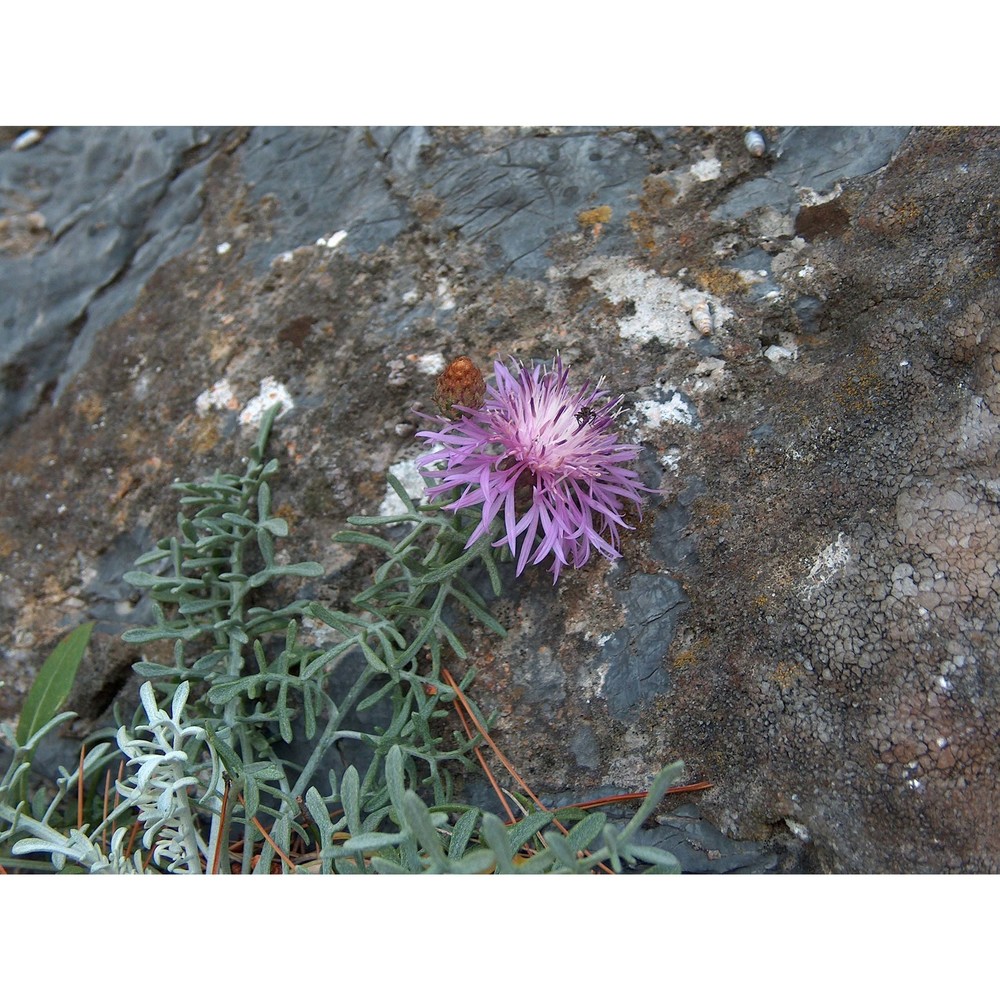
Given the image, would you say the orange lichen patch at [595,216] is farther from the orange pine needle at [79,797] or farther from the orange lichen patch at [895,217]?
A: the orange pine needle at [79,797]

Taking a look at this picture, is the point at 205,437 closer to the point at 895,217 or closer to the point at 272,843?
the point at 272,843

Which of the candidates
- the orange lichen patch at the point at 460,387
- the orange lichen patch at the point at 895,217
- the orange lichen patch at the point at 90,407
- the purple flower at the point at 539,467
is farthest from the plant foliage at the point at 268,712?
the orange lichen patch at the point at 895,217

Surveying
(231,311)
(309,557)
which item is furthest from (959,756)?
(231,311)

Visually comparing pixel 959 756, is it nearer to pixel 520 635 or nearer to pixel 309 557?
pixel 520 635

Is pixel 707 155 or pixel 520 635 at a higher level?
pixel 707 155

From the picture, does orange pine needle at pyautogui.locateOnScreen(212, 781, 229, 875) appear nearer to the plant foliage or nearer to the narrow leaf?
the plant foliage

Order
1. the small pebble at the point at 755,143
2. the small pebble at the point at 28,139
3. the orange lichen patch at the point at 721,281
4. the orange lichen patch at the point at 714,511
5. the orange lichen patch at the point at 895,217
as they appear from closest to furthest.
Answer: the orange lichen patch at the point at 714,511
the orange lichen patch at the point at 895,217
the orange lichen patch at the point at 721,281
the small pebble at the point at 755,143
the small pebble at the point at 28,139
